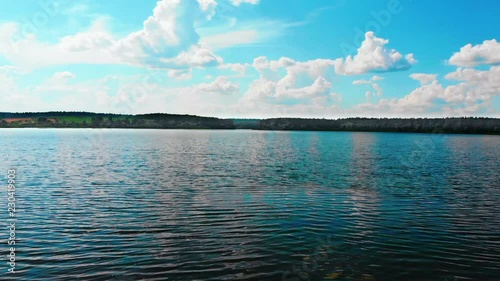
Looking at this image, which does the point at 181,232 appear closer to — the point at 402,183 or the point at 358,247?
the point at 358,247

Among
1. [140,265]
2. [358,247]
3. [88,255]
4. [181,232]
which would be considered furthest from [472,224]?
[88,255]

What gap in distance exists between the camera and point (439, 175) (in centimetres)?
5694

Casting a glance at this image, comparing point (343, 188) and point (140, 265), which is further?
point (343, 188)

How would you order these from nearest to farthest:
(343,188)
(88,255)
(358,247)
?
(88,255) → (358,247) → (343,188)

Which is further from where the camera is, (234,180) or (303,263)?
(234,180)

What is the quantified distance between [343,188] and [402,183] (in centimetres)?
1034

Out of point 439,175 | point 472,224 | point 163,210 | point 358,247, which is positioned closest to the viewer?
point 358,247

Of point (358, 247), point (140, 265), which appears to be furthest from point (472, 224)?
point (140, 265)

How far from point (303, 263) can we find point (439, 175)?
1843 inches

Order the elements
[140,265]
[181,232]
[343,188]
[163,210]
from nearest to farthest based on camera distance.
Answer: [140,265] < [181,232] < [163,210] < [343,188]

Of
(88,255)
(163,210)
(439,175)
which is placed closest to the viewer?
(88,255)

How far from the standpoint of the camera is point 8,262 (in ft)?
58.5

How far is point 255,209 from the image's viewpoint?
30.2m

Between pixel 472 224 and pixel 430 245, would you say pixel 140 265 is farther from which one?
pixel 472 224
